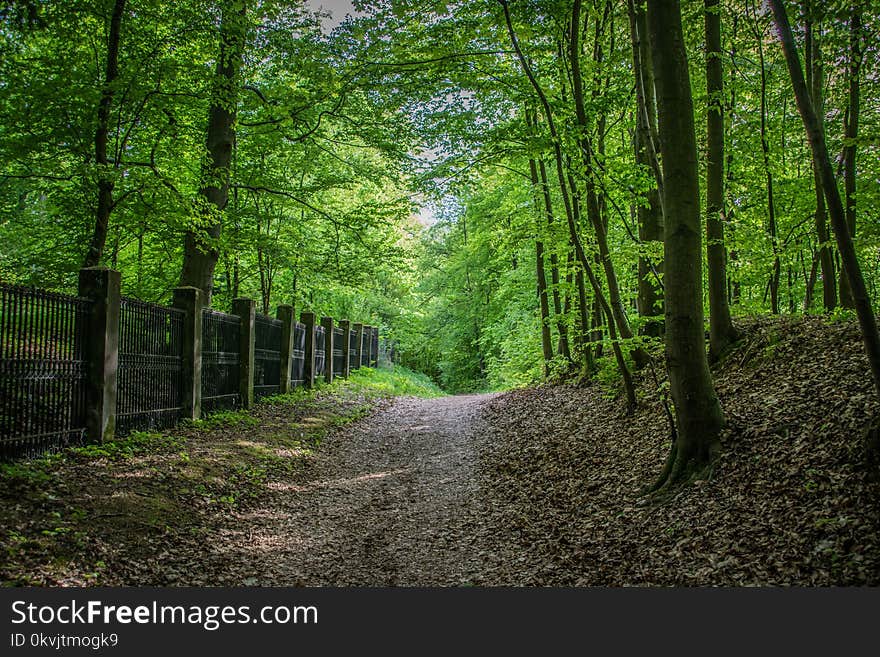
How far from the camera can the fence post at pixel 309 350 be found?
55.6ft

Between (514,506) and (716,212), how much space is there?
5.33 m

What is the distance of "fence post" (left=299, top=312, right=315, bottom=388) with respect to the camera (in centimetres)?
1695

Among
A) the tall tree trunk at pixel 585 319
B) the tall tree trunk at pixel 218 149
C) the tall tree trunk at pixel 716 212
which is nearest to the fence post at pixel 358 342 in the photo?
the tall tree trunk at pixel 218 149

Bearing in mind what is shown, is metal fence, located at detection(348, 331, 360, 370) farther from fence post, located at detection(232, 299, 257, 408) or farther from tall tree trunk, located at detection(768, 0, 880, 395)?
tall tree trunk, located at detection(768, 0, 880, 395)

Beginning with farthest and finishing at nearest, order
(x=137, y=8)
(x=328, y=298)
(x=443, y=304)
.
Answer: (x=443, y=304), (x=328, y=298), (x=137, y=8)

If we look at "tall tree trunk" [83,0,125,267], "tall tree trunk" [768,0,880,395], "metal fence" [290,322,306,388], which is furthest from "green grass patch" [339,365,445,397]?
"tall tree trunk" [768,0,880,395]

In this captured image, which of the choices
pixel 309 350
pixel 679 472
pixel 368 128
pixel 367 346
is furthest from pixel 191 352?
pixel 367 346

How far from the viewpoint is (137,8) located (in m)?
9.55

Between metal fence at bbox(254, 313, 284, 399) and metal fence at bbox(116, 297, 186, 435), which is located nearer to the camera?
metal fence at bbox(116, 297, 186, 435)

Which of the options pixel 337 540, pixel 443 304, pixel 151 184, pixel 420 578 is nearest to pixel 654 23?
pixel 420 578

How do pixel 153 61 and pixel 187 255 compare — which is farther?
pixel 187 255

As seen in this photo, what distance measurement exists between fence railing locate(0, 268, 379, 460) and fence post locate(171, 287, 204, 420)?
0.06ft

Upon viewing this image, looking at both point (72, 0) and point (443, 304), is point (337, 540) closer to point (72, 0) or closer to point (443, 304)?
point (72, 0)

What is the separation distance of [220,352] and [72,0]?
6.09m
